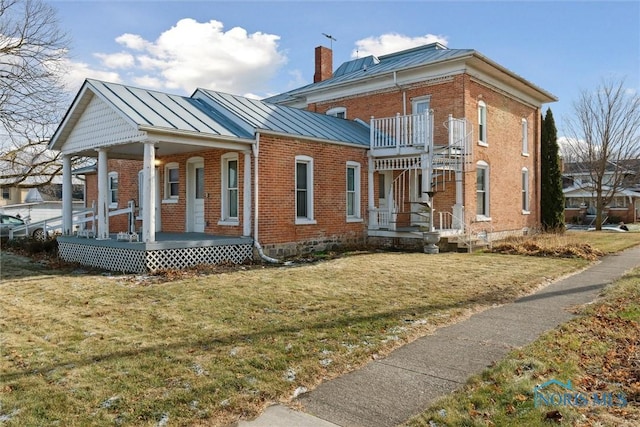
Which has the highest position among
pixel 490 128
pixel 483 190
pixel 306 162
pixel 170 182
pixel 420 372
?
pixel 490 128

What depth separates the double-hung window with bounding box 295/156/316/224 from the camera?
14.5 meters

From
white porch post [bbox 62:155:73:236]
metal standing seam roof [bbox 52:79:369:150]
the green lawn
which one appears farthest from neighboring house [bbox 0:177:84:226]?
the green lawn

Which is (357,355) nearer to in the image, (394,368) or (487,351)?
(394,368)

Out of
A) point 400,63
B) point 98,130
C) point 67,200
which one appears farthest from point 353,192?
point 67,200

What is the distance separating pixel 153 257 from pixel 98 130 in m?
4.57

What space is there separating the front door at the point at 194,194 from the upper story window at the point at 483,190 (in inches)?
409

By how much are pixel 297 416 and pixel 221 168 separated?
11.1m

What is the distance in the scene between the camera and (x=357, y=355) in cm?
510

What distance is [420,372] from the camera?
184 inches

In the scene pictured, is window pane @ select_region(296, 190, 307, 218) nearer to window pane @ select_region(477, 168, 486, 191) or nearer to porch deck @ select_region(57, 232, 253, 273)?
porch deck @ select_region(57, 232, 253, 273)

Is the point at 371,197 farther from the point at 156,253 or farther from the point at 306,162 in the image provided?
the point at 156,253

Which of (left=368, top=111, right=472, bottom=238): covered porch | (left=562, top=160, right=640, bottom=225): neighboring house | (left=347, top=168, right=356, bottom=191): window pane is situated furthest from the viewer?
(left=562, top=160, right=640, bottom=225): neighboring house

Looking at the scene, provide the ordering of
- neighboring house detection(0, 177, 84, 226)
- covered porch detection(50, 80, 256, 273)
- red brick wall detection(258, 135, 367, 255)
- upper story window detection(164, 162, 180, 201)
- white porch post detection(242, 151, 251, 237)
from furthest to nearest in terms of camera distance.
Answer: neighboring house detection(0, 177, 84, 226) < upper story window detection(164, 162, 180, 201) < red brick wall detection(258, 135, 367, 255) < white porch post detection(242, 151, 251, 237) < covered porch detection(50, 80, 256, 273)

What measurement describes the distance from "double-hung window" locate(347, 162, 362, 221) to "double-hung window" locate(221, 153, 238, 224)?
14.3 feet
